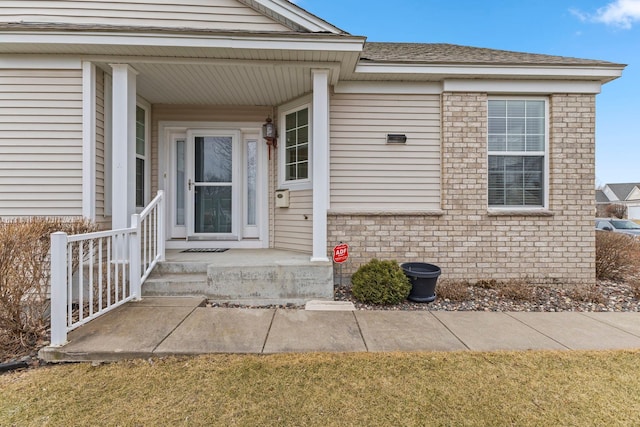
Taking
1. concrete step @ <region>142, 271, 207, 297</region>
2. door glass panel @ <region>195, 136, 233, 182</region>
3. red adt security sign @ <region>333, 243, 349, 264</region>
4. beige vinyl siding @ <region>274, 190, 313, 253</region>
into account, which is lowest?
concrete step @ <region>142, 271, 207, 297</region>

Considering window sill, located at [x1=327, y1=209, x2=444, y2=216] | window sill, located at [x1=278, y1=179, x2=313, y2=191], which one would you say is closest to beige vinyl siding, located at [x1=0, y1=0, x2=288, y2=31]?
window sill, located at [x1=278, y1=179, x2=313, y2=191]

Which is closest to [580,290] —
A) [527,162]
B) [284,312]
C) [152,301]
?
[527,162]

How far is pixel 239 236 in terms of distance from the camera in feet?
18.8

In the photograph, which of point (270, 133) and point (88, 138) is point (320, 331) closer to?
point (270, 133)

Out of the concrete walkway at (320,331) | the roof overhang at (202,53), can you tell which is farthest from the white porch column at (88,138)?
the concrete walkway at (320,331)

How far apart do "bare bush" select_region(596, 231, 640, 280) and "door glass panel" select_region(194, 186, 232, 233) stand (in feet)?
21.9

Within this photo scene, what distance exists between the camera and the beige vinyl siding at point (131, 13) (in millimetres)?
4262

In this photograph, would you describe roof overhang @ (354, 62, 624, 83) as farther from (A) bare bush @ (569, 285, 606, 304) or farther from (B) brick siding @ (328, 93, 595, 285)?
(A) bare bush @ (569, 285, 606, 304)

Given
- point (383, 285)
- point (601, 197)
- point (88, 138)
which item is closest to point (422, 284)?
point (383, 285)

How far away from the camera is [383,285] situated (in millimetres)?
4035

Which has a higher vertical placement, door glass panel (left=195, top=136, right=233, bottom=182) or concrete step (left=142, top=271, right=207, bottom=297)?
door glass panel (left=195, top=136, right=233, bottom=182)

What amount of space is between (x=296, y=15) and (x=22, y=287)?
4.31m

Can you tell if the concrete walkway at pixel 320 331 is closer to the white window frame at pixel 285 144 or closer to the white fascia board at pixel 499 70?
the white window frame at pixel 285 144

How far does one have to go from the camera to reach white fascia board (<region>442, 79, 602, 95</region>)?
15.9ft
